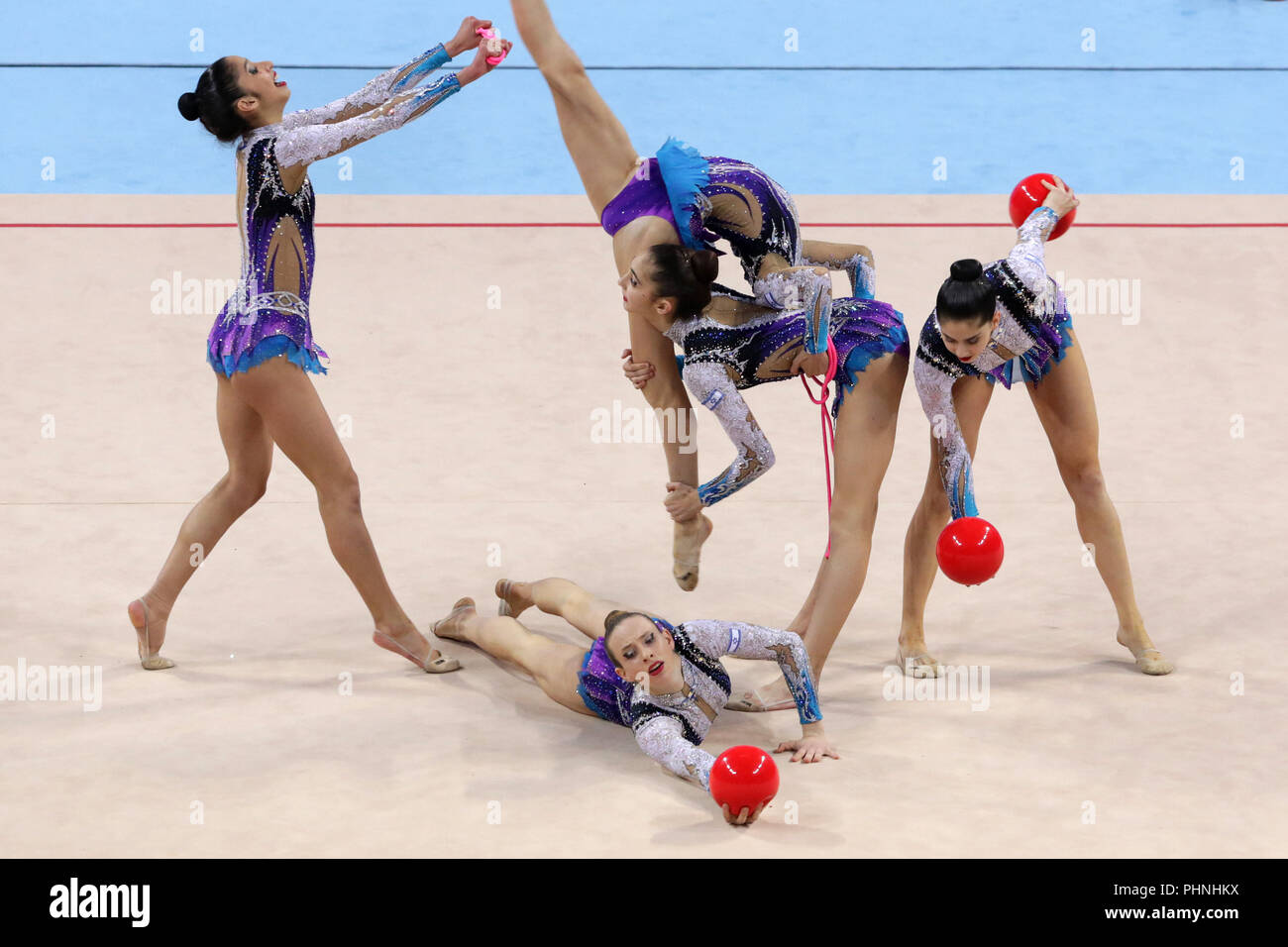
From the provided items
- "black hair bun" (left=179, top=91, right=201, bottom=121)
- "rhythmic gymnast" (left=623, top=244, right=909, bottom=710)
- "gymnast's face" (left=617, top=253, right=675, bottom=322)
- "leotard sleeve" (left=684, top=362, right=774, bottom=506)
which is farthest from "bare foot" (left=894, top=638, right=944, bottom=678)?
"black hair bun" (left=179, top=91, right=201, bottom=121)

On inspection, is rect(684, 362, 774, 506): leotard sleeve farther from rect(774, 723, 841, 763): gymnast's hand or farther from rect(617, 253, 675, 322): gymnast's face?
rect(774, 723, 841, 763): gymnast's hand

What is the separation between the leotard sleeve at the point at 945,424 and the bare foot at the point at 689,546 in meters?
0.71

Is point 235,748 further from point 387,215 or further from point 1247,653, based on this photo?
point 387,215

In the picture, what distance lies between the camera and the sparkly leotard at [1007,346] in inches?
161

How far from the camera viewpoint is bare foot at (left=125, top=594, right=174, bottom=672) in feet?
14.7

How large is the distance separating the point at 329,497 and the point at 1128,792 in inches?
92.6

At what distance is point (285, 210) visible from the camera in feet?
13.7

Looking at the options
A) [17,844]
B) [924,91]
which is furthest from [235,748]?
[924,91]

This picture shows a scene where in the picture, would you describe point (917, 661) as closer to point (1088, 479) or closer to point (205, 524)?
point (1088, 479)

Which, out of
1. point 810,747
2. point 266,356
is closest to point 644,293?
point 266,356

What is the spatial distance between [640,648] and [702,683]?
1.01ft

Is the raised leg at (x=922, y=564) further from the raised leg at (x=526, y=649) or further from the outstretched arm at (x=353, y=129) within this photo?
the outstretched arm at (x=353, y=129)

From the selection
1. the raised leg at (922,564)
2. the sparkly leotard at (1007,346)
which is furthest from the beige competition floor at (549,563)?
the sparkly leotard at (1007,346)

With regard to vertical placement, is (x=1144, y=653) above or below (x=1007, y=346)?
below
